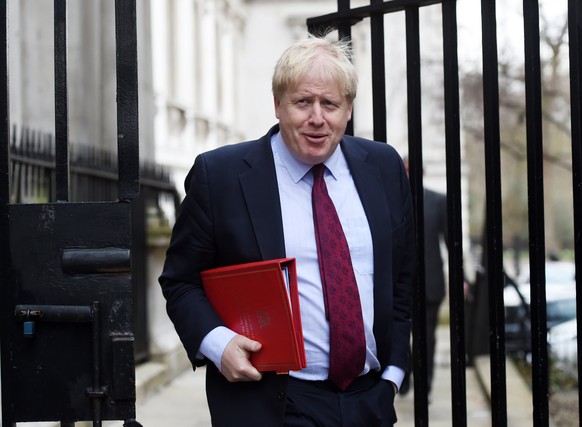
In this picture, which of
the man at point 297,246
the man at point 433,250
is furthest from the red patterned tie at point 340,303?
the man at point 433,250

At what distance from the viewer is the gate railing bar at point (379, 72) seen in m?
4.06

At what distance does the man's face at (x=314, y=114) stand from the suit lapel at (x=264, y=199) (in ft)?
0.41

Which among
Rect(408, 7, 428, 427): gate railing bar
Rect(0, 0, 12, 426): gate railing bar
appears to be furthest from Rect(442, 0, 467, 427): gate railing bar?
Rect(0, 0, 12, 426): gate railing bar

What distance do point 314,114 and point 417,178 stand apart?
989 millimetres

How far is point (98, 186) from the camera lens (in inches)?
370

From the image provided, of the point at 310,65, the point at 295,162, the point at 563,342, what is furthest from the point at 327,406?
the point at 563,342

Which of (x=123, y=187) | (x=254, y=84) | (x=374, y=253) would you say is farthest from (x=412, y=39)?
(x=254, y=84)

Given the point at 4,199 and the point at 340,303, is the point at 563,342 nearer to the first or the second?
the point at 340,303

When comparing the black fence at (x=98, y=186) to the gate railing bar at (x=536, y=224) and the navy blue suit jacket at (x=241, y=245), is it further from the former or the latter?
the gate railing bar at (x=536, y=224)

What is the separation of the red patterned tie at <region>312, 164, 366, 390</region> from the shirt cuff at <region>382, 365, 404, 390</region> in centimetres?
15

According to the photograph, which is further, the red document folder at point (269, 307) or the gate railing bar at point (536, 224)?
the gate railing bar at point (536, 224)

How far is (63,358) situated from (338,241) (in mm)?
860

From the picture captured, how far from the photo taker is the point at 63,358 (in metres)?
3.19

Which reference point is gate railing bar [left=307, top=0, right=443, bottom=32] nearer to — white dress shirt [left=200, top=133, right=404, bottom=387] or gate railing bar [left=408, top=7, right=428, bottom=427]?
gate railing bar [left=408, top=7, right=428, bottom=427]
